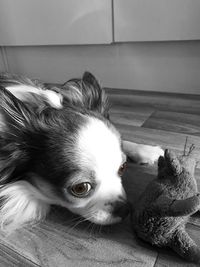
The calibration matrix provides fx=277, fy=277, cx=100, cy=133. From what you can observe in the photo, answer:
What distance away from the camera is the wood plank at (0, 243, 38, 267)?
33.9 inches

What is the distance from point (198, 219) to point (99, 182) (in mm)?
369

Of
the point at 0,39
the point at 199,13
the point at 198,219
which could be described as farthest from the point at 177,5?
the point at 0,39

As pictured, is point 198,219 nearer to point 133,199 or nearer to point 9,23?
point 133,199

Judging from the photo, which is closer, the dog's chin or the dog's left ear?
the dog's chin

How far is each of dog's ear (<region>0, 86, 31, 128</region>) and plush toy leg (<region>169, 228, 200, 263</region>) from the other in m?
0.59

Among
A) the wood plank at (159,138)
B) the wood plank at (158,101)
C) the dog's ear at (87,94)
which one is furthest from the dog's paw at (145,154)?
the wood plank at (158,101)

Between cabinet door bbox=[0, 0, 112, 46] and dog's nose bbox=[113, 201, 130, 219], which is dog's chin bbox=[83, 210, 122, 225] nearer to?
dog's nose bbox=[113, 201, 130, 219]

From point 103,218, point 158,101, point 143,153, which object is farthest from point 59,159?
point 158,101

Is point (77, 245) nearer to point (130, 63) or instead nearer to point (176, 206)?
point (176, 206)

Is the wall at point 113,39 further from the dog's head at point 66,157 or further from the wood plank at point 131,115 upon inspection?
the dog's head at point 66,157

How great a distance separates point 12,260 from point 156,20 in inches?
70.5

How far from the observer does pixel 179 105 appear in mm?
1973

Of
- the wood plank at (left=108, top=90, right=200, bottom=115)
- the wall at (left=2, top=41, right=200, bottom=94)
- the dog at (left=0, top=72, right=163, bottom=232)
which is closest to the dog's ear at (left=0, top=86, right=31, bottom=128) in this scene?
the dog at (left=0, top=72, right=163, bottom=232)

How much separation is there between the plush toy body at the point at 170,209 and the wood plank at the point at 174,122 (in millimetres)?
→ 667
